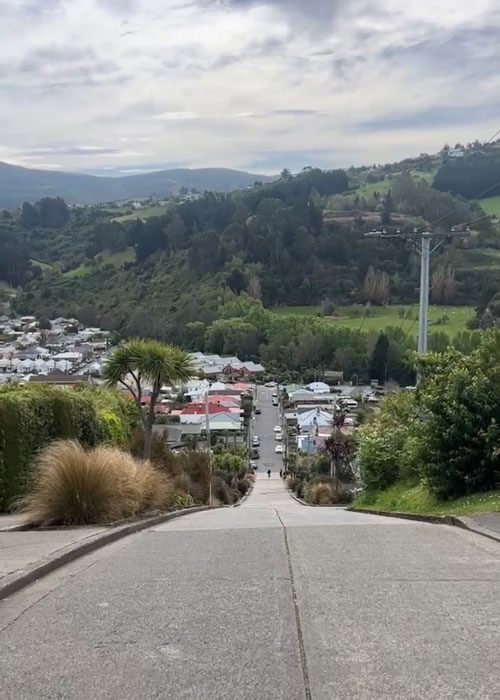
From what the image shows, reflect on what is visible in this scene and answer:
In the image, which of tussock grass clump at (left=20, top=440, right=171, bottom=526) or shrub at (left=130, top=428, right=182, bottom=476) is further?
shrub at (left=130, top=428, right=182, bottom=476)

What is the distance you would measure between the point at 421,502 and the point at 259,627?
9148 mm

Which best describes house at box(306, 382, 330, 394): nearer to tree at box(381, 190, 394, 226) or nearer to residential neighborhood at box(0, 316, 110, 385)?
residential neighborhood at box(0, 316, 110, 385)

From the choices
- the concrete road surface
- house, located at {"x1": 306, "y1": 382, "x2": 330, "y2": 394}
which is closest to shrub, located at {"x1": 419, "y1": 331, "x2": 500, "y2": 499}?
the concrete road surface

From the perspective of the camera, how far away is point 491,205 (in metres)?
144

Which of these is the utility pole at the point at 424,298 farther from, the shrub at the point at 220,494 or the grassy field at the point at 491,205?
the grassy field at the point at 491,205

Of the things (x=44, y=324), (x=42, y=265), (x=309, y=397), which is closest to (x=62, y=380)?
(x=309, y=397)

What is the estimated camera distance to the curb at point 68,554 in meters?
5.24

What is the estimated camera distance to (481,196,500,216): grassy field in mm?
137700

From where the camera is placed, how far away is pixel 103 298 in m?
142

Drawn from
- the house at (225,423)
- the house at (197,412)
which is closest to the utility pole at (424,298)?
the house at (197,412)

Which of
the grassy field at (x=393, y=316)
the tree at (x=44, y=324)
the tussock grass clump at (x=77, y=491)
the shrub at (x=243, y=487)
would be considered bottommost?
the tree at (x=44, y=324)

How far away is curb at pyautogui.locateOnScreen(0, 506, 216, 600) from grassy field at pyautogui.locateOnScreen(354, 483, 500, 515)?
4.15m

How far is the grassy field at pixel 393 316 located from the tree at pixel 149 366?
75.3m

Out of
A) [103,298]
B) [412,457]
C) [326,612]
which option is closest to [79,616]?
[326,612]
